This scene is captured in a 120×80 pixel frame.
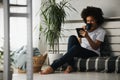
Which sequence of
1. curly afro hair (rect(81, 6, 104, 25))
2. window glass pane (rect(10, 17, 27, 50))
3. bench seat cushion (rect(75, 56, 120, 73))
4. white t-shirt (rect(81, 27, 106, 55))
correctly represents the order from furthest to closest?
window glass pane (rect(10, 17, 27, 50)) → curly afro hair (rect(81, 6, 104, 25)) → white t-shirt (rect(81, 27, 106, 55)) → bench seat cushion (rect(75, 56, 120, 73))

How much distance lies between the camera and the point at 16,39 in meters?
4.91

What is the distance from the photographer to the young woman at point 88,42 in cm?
405

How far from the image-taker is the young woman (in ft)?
13.3

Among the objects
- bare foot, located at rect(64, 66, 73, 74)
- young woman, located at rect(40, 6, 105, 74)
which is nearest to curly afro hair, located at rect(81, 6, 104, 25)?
young woman, located at rect(40, 6, 105, 74)

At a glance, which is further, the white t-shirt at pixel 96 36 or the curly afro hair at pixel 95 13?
the curly afro hair at pixel 95 13

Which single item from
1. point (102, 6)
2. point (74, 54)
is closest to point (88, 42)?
point (74, 54)

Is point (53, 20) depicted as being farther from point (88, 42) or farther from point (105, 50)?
point (105, 50)

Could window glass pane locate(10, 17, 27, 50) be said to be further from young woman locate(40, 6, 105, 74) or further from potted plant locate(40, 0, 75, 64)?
young woman locate(40, 6, 105, 74)

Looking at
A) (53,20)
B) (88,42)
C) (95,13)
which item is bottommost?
(88,42)

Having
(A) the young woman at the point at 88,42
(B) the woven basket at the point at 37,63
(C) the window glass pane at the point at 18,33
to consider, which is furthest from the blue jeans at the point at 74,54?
(C) the window glass pane at the point at 18,33

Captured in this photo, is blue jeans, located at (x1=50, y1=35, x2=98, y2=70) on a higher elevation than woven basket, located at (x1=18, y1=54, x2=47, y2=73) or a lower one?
higher

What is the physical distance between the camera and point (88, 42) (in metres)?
4.19

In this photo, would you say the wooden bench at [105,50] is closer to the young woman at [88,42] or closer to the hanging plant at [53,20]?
the young woman at [88,42]

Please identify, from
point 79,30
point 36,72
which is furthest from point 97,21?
point 36,72
